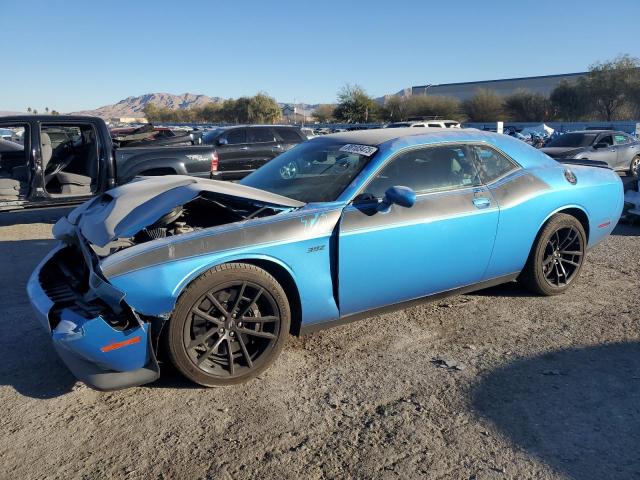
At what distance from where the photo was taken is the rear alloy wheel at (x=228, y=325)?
306 cm

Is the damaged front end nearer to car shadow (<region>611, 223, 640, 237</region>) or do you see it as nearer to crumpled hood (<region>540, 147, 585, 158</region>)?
car shadow (<region>611, 223, 640, 237</region>)

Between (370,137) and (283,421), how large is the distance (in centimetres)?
241

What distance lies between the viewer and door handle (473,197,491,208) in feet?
13.4

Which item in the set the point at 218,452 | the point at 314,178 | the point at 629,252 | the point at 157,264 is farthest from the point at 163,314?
the point at 629,252

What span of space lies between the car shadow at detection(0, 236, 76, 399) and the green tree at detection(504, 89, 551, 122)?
204 feet

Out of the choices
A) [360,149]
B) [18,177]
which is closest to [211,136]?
[18,177]

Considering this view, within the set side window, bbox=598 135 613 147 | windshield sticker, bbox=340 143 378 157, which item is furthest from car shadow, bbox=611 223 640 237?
side window, bbox=598 135 613 147

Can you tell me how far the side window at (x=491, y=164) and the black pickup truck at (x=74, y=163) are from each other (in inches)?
213

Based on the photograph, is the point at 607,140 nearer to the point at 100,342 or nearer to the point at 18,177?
the point at 18,177

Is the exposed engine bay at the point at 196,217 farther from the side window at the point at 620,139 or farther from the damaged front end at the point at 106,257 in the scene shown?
the side window at the point at 620,139

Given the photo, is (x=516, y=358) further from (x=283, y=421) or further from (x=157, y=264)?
(x=157, y=264)

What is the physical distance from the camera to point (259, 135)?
13.0 m

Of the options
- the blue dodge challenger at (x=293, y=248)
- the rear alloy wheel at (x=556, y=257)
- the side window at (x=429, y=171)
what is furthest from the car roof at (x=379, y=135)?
the rear alloy wheel at (x=556, y=257)

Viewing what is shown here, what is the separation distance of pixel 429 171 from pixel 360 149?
0.57 metres
